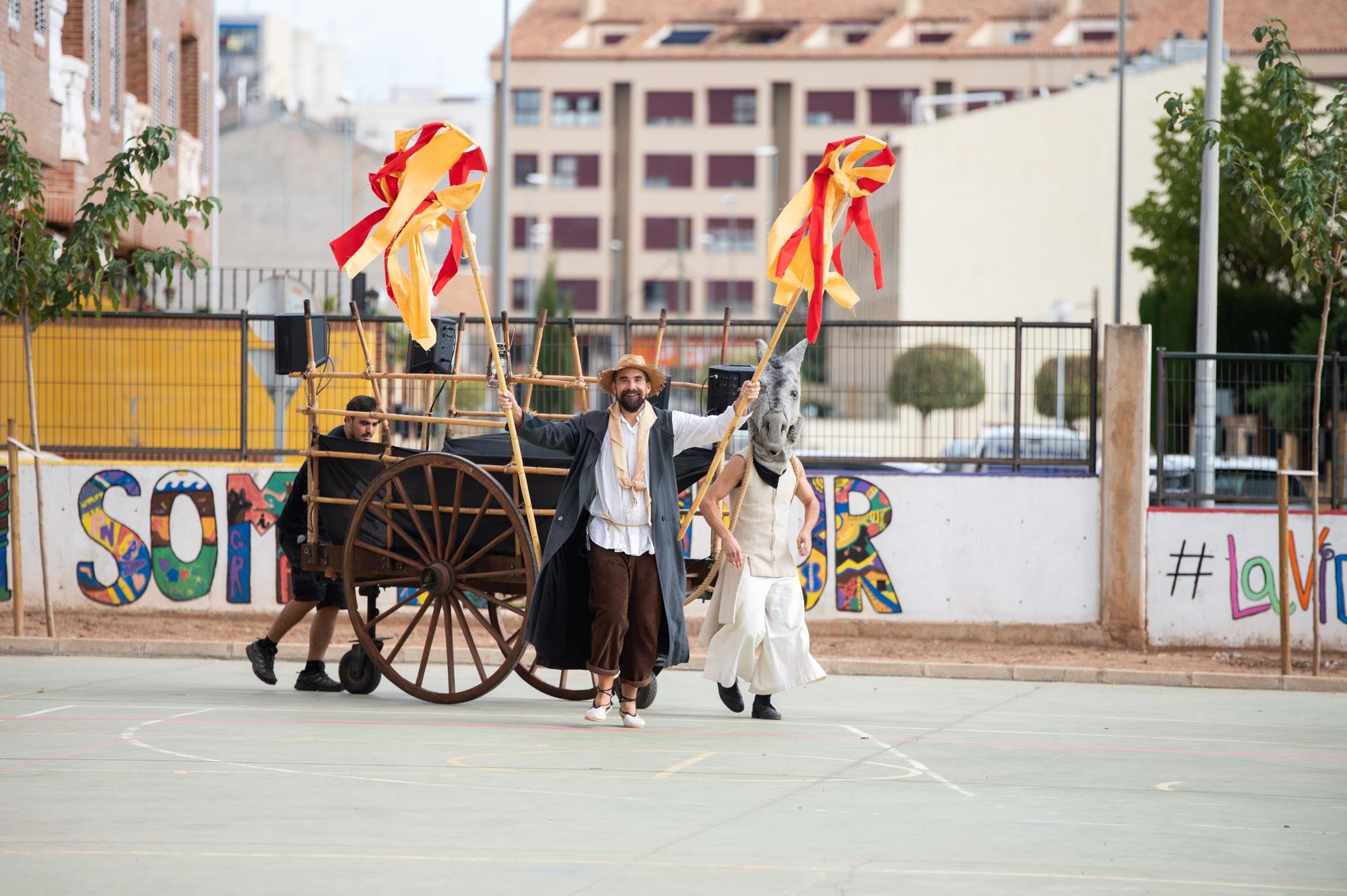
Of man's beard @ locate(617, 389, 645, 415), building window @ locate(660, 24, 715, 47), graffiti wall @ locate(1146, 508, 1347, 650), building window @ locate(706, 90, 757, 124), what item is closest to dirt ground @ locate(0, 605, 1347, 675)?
graffiti wall @ locate(1146, 508, 1347, 650)

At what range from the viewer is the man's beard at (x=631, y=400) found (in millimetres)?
10172

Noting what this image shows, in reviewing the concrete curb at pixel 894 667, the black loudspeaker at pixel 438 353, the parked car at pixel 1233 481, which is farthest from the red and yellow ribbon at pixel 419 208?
the parked car at pixel 1233 481

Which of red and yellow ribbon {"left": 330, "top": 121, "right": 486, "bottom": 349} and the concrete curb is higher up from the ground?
red and yellow ribbon {"left": 330, "top": 121, "right": 486, "bottom": 349}

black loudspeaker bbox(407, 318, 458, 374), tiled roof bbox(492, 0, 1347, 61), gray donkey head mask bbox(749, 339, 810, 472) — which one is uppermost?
tiled roof bbox(492, 0, 1347, 61)

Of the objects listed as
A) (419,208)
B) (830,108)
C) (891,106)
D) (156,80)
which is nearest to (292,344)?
(419,208)

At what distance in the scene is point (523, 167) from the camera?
91.2m

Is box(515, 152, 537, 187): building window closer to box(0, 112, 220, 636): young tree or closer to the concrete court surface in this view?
box(0, 112, 220, 636): young tree

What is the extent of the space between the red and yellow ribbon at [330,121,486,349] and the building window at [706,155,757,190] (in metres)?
78.9

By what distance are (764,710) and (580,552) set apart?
1564mm

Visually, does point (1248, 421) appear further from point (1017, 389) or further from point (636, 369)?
point (636, 369)

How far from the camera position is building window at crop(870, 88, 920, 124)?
280 ft

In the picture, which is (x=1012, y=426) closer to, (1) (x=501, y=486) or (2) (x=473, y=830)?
(1) (x=501, y=486)

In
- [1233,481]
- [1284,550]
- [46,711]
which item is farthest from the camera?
[1233,481]

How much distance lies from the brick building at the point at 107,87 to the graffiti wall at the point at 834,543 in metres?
2.98
